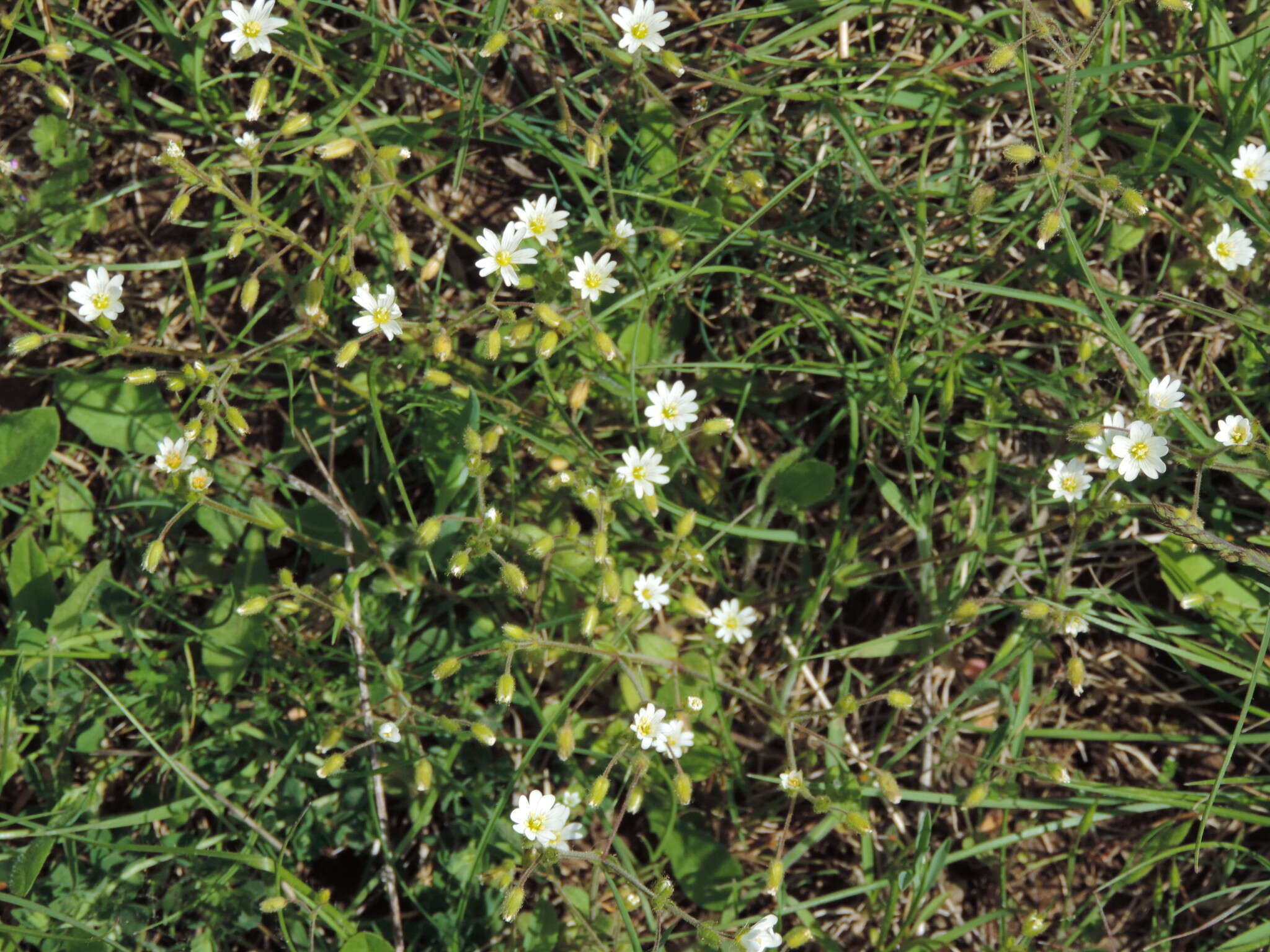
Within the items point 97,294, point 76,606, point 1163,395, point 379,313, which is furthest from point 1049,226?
point 76,606

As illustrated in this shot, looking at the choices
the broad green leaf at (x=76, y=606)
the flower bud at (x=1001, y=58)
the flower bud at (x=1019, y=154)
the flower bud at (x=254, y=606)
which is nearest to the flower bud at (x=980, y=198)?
the flower bud at (x=1019, y=154)

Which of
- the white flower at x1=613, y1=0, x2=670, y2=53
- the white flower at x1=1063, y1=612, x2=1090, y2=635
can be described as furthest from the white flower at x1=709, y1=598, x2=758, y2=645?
the white flower at x1=613, y1=0, x2=670, y2=53

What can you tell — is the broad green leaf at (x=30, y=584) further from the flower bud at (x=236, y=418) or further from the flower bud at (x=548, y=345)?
the flower bud at (x=548, y=345)

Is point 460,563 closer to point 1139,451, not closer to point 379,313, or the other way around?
point 379,313

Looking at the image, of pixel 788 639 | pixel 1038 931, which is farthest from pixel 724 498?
pixel 1038 931

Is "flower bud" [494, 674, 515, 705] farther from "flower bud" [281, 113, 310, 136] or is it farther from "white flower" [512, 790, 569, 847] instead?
"flower bud" [281, 113, 310, 136]

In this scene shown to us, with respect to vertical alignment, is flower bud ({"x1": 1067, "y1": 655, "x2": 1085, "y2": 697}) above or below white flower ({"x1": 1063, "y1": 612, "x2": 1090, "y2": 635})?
below

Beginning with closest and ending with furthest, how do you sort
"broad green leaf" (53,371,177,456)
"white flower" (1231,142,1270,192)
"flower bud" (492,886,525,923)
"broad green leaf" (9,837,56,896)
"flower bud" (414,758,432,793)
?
"flower bud" (492,886,525,923) → "flower bud" (414,758,432,793) → "broad green leaf" (9,837,56,896) → "white flower" (1231,142,1270,192) → "broad green leaf" (53,371,177,456)
